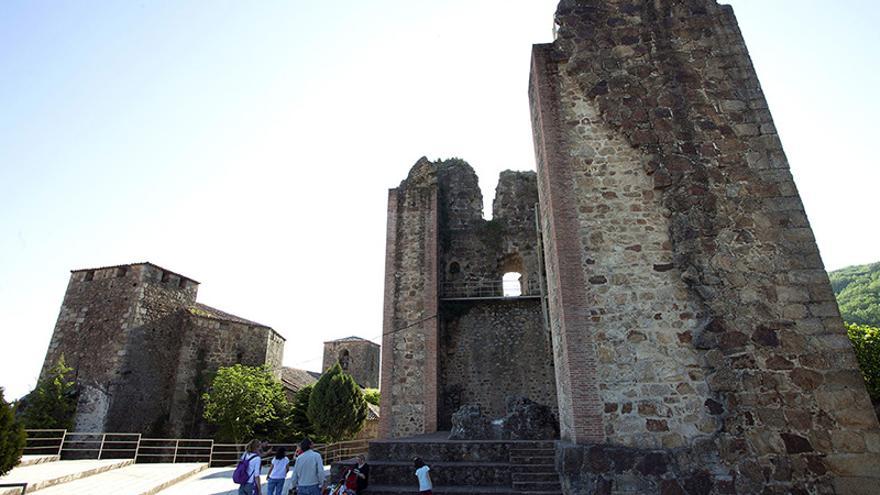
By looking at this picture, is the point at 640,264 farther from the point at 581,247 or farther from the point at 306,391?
the point at 306,391

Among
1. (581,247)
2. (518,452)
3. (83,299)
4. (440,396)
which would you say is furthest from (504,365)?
(83,299)

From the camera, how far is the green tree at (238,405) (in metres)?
18.2

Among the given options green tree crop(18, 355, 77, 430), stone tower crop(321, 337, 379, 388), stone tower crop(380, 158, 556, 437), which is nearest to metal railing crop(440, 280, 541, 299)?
stone tower crop(380, 158, 556, 437)

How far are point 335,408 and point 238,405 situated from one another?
13.6 ft

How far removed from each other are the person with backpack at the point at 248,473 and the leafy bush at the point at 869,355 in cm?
1389

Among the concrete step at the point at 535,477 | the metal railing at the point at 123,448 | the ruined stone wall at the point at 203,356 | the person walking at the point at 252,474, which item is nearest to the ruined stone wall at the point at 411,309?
the metal railing at the point at 123,448

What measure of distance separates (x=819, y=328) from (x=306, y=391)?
20685 millimetres

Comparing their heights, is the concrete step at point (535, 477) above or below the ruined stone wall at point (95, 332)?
below

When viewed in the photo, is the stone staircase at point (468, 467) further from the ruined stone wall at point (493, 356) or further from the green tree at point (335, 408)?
the green tree at point (335, 408)

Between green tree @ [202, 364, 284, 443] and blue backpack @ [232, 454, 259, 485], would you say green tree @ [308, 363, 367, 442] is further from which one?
blue backpack @ [232, 454, 259, 485]

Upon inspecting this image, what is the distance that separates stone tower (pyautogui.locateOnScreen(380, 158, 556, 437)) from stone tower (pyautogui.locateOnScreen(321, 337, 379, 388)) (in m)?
24.3

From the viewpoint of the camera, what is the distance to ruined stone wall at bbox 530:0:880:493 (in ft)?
18.6

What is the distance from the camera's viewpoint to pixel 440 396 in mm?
13992

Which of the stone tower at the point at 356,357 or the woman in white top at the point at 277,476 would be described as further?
the stone tower at the point at 356,357
